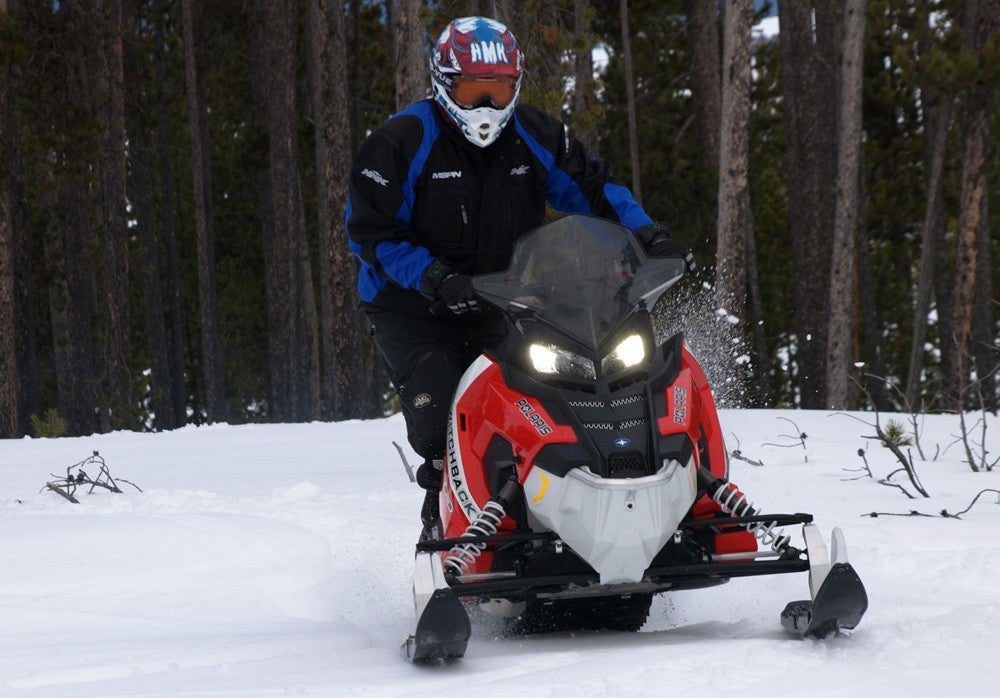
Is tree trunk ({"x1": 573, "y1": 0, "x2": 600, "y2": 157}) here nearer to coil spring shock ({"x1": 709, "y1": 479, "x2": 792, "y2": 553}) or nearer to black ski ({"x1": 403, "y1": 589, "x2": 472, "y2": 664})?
coil spring shock ({"x1": 709, "y1": 479, "x2": 792, "y2": 553})

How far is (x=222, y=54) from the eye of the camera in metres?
27.4

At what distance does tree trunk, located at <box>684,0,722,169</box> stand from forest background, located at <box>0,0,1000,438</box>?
0.16 ft

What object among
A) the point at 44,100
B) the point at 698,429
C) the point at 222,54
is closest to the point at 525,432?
the point at 698,429

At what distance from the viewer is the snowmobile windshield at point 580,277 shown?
3369 millimetres

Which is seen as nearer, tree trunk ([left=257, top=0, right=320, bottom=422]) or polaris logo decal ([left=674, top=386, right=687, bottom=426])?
polaris logo decal ([left=674, top=386, right=687, bottom=426])

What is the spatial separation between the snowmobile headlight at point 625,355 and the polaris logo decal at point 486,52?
1049 mm

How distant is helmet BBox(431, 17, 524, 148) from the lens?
3.77 meters

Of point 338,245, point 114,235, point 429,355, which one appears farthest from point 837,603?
point 114,235

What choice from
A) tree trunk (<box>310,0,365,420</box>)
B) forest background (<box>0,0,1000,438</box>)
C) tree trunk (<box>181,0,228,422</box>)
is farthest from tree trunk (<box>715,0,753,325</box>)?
tree trunk (<box>181,0,228,422</box>)

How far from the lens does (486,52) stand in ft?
12.4

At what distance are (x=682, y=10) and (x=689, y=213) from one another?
4.03 metres

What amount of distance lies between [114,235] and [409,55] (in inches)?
386

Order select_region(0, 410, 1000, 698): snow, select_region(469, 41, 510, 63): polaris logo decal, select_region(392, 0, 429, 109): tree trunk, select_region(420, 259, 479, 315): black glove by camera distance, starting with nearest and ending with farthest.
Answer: select_region(0, 410, 1000, 698): snow → select_region(420, 259, 479, 315): black glove → select_region(469, 41, 510, 63): polaris logo decal → select_region(392, 0, 429, 109): tree trunk

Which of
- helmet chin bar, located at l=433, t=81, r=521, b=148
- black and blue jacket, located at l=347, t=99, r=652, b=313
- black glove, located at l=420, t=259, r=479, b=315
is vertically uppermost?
helmet chin bar, located at l=433, t=81, r=521, b=148
